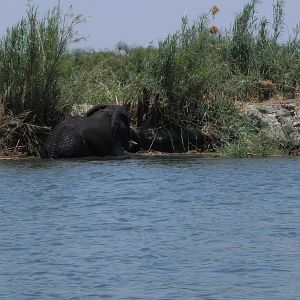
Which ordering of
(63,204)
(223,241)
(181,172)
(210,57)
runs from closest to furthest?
(223,241) → (63,204) → (181,172) → (210,57)

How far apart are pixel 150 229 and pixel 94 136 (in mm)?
7487

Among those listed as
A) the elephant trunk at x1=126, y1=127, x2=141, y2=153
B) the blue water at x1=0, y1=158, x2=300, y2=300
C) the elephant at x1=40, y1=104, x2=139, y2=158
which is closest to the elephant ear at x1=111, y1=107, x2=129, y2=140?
the elephant at x1=40, y1=104, x2=139, y2=158

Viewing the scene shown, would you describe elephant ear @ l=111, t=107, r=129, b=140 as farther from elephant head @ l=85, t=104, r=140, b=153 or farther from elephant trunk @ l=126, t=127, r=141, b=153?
elephant trunk @ l=126, t=127, r=141, b=153

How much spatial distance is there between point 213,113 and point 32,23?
4.00 meters

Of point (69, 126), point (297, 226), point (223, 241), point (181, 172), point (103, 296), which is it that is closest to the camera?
point (103, 296)

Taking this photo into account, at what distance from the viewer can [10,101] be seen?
20.8m

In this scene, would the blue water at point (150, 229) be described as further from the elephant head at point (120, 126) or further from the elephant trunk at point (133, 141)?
the elephant trunk at point (133, 141)

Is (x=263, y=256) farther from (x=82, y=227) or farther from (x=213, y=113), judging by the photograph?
(x=213, y=113)

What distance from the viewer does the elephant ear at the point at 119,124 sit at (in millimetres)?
20578

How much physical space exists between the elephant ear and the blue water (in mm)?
894

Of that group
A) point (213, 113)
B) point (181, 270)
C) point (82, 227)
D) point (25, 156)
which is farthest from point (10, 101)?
point (181, 270)

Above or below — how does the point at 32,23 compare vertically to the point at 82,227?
above

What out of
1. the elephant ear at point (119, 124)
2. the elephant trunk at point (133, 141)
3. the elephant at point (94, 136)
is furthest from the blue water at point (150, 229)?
the elephant trunk at point (133, 141)

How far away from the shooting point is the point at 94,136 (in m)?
20.5
